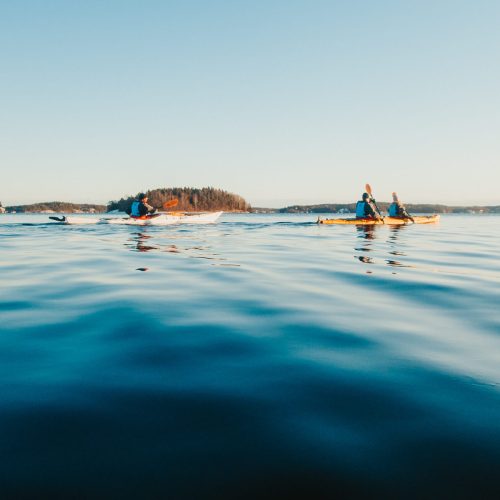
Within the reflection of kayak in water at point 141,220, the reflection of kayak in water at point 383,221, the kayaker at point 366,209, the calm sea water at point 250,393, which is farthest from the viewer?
the reflection of kayak in water at point 141,220

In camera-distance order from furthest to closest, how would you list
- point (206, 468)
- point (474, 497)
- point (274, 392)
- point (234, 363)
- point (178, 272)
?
point (178, 272) < point (234, 363) < point (274, 392) < point (206, 468) < point (474, 497)

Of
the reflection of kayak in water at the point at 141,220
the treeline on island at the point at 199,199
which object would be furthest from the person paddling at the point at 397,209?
the treeline on island at the point at 199,199

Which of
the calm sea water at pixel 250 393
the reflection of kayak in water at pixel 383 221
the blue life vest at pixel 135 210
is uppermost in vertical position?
the blue life vest at pixel 135 210

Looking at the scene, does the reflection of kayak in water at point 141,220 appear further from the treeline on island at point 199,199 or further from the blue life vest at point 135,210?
the treeline on island at point 199,199

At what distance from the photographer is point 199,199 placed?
5827 inches

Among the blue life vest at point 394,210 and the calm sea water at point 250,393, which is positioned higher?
the blue life vest at point 394,210

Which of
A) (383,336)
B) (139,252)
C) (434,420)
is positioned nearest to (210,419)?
(434,420)

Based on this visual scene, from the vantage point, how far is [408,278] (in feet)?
23.4

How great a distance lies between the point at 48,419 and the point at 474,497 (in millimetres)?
2090

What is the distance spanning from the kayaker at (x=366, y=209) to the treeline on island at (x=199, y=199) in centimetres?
11992

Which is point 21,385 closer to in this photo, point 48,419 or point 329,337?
point 48,419

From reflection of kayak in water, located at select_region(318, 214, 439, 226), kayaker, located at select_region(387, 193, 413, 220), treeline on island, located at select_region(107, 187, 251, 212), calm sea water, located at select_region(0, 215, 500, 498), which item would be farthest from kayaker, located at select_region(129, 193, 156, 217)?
treeline on island, located at select_region(107, 187, 251, 212)

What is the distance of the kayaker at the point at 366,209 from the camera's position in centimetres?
2283

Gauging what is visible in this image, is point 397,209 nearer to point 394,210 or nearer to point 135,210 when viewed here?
point 394,210
